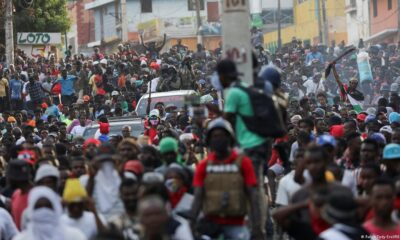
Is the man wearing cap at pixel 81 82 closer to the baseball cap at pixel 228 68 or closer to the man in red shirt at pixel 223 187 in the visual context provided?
the baseball cap at pixel 228 68

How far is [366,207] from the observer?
10.2 meters

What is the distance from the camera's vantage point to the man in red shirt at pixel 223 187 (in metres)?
11.3

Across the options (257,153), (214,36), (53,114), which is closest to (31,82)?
(53,114)

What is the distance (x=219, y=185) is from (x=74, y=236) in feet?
4.89

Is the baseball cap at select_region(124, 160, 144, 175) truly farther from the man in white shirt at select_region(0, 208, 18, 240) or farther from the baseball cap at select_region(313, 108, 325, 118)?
the baseball cap at select_region(313, 108, 325, 118)

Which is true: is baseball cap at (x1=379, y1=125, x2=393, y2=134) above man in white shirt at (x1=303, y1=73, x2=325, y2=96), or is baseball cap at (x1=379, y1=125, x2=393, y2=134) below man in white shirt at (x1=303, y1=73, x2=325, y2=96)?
below

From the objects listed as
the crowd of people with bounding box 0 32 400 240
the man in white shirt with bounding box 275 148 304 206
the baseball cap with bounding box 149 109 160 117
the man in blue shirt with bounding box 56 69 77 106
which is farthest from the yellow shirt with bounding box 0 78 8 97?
the man in white shirt with bounding box 275 148 304 206

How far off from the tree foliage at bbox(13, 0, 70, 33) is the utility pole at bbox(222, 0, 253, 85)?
4287 cm

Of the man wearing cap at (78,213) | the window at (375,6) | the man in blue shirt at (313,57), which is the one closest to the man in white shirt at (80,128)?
the man in blue shirt at (313,57)

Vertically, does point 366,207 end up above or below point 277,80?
below

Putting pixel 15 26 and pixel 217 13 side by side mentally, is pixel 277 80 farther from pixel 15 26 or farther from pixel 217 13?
Result: pixel 217 13

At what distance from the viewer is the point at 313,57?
131 feet

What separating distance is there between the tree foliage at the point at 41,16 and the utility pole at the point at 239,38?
4287 centimetres

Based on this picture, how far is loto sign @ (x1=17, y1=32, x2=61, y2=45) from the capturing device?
4844cm
